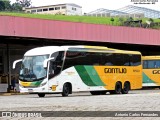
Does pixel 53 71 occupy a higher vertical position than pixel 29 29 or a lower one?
lower

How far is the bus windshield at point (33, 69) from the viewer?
27.1m

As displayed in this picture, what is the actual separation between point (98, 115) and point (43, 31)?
24.5 metres

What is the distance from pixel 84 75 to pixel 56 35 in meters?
9.50

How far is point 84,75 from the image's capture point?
29359 mm

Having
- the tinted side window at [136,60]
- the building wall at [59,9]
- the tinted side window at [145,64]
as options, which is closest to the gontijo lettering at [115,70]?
the tinted side window at [136,60]

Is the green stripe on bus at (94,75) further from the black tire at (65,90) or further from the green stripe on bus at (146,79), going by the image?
the green stripe on bus at (146,79)

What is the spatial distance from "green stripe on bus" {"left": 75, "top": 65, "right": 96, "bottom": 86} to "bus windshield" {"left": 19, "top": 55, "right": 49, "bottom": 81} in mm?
2453

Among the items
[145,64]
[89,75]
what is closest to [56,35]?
[89,75]

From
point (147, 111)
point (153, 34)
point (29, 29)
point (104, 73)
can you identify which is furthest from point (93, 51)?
point (153, 34)

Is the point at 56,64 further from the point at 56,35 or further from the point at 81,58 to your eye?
the point at 56,35

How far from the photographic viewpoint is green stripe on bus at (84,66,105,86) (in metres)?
29.6

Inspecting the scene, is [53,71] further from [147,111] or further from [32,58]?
[147,111]

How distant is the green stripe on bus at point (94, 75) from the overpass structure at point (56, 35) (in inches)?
313

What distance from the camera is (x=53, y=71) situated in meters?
27.3
